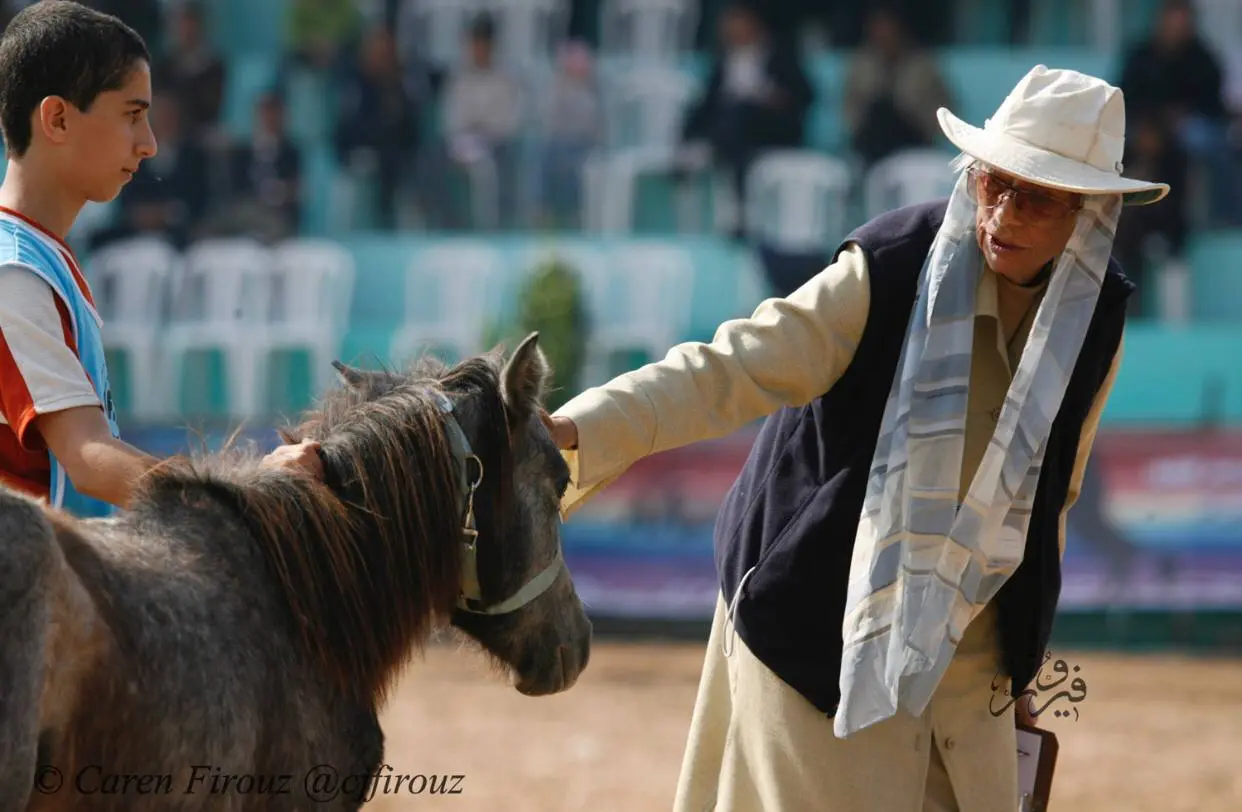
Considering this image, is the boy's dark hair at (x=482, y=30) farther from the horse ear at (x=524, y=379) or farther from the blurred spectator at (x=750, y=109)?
the horse ear at (x=524, y=379)

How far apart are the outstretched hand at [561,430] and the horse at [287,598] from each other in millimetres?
31

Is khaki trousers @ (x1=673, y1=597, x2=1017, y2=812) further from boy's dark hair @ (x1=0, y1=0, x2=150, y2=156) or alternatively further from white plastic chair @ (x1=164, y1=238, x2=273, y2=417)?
white plastic chair @ (x1=164, y1=238, x2=273, y2=417)

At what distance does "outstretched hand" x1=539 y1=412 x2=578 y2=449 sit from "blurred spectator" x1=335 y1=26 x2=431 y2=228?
9.82 m

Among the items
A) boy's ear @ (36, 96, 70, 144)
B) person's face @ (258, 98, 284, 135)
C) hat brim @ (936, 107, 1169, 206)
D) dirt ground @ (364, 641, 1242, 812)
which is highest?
boy's ear @ (36, 96, 70, 144)

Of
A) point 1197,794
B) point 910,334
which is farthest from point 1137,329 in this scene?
point 910,334

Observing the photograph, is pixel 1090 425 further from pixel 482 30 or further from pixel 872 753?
pixel 482 30

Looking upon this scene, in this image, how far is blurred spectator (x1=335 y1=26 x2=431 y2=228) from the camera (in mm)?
12406

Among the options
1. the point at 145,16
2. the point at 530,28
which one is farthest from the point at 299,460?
the point at 145,16

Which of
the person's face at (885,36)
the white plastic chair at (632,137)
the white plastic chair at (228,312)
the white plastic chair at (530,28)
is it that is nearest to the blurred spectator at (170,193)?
the white plastic chair at (228,312)

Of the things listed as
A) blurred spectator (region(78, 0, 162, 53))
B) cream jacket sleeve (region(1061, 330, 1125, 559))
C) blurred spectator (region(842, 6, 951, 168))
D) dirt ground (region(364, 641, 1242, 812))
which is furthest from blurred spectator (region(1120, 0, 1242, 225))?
cream jacket sleeve (region(1061, 330, 1125, 559))

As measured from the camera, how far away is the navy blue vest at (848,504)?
10.1 ft

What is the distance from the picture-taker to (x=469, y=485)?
9.13 ft

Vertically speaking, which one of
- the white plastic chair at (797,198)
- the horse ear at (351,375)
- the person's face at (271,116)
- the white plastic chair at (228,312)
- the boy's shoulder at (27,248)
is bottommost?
the white plastic chair at (228,312)

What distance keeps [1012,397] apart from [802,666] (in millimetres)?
638
